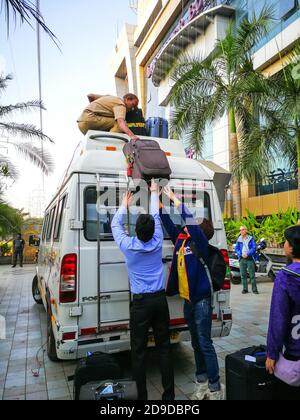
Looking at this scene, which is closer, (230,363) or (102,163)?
(230,363)

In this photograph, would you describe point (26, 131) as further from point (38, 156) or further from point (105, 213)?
point (105, 213)

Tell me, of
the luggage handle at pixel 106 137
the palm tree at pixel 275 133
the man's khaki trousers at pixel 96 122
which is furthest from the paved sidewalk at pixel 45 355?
the palm tree at pixel 275 133

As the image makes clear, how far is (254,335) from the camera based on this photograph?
5.55 meters

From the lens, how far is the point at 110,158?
12.4 feet

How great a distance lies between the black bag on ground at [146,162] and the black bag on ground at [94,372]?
1.81m

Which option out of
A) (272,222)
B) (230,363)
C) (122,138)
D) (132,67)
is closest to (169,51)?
(132,67)

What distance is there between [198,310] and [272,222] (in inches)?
417

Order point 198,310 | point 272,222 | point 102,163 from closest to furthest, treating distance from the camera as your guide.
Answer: point 198,310, point 102,163, point 272,222

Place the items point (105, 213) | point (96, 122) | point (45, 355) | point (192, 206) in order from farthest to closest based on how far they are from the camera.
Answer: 1. point (45, 355)
2. point (96, 122)
3. point (192, 206)
4. point (105, 213)

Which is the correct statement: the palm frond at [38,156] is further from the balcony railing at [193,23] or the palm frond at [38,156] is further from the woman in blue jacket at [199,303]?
Answer: the balcony railing at [193,23]

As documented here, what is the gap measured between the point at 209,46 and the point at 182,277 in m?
26.9

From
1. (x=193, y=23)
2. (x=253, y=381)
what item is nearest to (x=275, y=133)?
→ (x=253, y=381)
